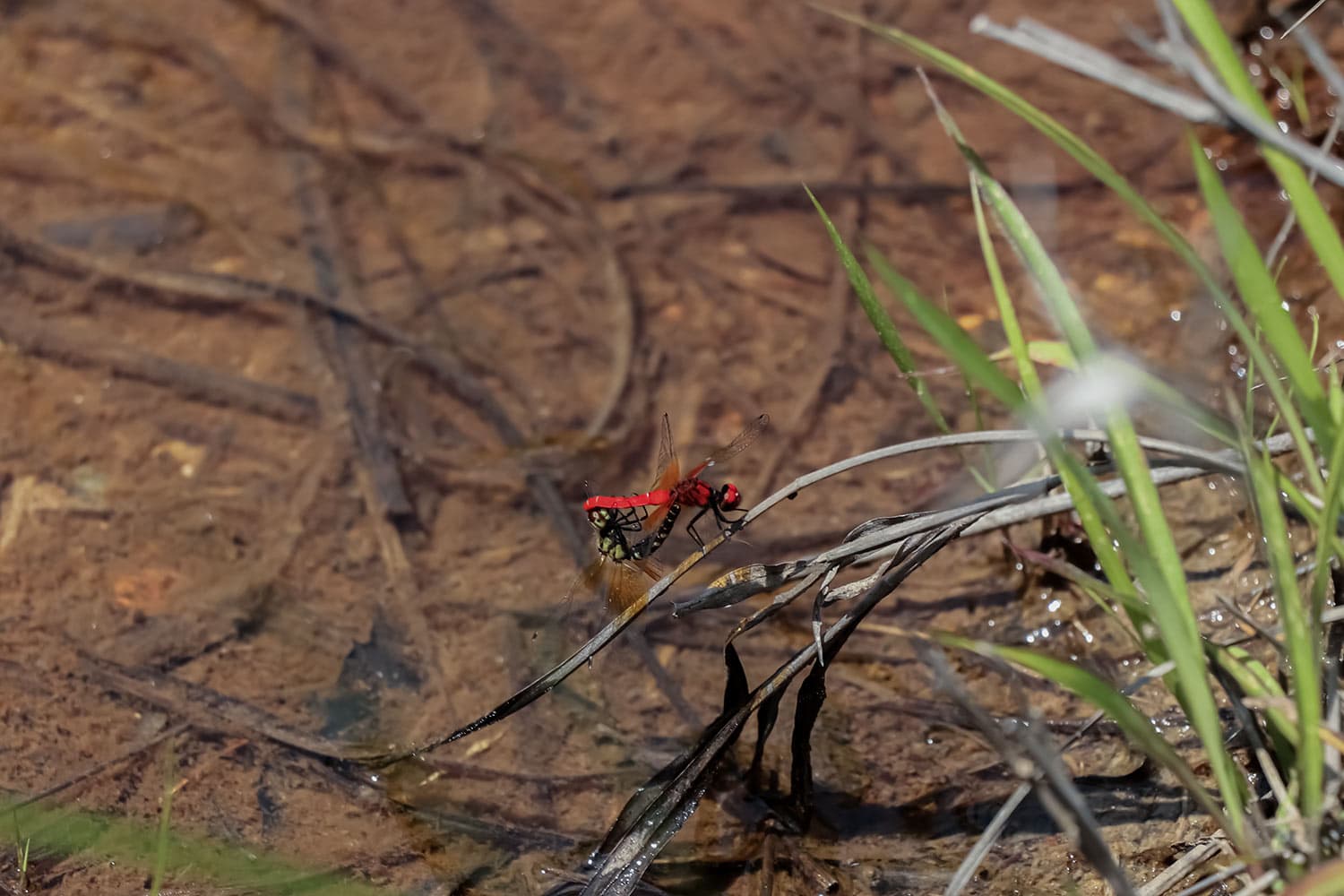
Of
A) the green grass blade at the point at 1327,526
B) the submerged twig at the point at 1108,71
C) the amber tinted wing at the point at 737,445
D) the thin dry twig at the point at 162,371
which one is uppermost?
the submerged twig at the point at 1108,71

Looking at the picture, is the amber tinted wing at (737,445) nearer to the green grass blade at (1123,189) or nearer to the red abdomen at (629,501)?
the red abdomen at (629,501)

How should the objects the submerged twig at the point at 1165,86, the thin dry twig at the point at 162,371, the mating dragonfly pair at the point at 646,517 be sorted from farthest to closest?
the thin dry twig at the point at 162,371
the mating dragonfly pair at the point at 646,517
the submerged twig at the point at 1165,86

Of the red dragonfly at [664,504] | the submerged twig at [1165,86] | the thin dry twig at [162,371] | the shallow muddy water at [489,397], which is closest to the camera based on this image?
the submerged twig at [1165,86]

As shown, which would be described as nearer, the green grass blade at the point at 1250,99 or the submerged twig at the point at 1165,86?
the submerged twig at the point at 1165,86

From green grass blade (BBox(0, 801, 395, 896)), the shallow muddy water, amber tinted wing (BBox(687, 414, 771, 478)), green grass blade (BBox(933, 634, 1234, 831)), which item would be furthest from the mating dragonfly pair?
green grass blade (BBox(933, 634, 1234, 831))

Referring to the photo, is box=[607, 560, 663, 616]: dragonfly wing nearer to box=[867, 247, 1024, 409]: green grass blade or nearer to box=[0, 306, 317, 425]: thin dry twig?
box=[867, 247, 1024, 409]: green grass blade

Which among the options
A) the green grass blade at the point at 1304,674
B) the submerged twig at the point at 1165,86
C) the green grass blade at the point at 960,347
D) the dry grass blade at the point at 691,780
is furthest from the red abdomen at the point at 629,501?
the submerged twig at the point at 1165,86

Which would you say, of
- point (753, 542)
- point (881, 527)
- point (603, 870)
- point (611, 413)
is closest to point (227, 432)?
point (611, 413)
